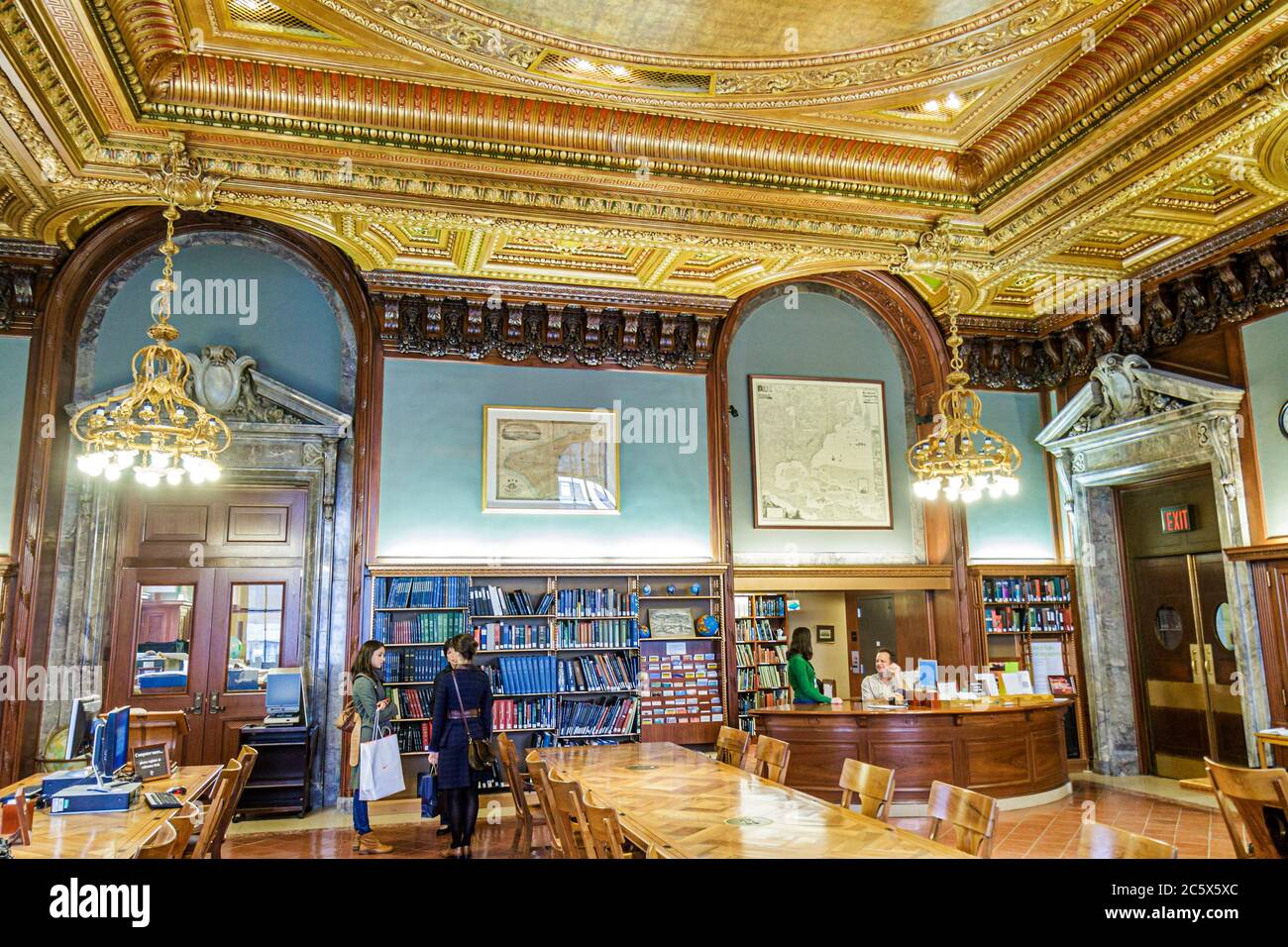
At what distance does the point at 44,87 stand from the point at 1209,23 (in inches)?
261

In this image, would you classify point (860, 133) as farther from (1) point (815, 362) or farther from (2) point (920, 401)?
(2) point (920, 401)

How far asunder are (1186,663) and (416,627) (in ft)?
24.9

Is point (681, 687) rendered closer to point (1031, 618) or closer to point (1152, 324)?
point (1031, 618)

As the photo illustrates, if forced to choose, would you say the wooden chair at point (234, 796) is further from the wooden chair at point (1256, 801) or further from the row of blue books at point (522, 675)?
the wooden chair at point (1256, 801)

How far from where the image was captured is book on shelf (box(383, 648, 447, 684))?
7.82m

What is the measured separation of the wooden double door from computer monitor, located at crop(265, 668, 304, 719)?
345 millimetres

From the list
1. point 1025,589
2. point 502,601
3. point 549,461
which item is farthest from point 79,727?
point 1025,589

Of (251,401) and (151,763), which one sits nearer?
(151,763)

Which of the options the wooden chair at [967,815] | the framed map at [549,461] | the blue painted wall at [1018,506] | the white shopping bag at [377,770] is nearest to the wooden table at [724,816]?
the wooden chair at [967,815]

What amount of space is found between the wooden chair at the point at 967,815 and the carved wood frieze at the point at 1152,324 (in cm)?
644

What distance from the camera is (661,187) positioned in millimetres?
6473

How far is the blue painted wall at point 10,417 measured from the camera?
728 cm

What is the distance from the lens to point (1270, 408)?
25.0 feet

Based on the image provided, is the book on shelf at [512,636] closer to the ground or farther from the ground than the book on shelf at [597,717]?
farther from the ground
